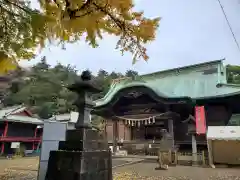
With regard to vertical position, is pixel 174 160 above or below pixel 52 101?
below

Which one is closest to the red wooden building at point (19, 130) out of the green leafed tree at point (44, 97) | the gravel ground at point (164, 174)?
the gravel ground at point (164, 174)

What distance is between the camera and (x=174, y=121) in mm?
16984

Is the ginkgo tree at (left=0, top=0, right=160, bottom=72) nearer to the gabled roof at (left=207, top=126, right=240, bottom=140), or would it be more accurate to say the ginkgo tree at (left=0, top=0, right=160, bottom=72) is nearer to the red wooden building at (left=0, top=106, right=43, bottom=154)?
the gabled roof at (left=207, top=126, right=240, bottom=140)

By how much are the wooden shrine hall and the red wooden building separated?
11.1 m

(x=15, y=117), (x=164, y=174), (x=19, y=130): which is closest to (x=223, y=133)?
(x=164, y=174)

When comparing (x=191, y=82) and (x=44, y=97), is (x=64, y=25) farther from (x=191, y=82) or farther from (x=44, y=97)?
(x=44, y=97)

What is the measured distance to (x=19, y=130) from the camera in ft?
81.4

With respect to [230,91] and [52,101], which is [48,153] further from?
[52,101]

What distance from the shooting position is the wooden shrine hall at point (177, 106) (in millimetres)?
15172

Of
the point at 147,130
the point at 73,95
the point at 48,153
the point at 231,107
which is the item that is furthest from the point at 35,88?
the point at 48,153

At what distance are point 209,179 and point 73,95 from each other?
136 ft

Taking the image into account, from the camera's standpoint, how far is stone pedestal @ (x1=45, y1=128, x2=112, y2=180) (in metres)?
4.97

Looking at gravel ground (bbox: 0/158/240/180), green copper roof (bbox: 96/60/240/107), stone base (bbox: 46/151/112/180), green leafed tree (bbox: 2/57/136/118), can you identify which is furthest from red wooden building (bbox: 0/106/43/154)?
stone base (bbox: 46/151/112/180)

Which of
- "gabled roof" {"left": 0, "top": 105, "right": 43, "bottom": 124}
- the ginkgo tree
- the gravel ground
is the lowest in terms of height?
the gravel ground
